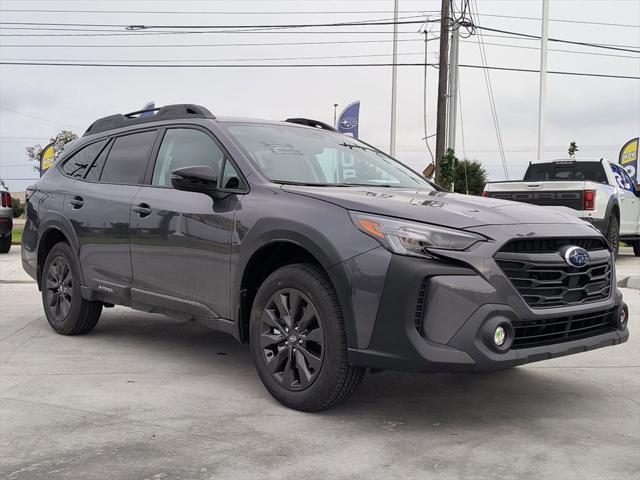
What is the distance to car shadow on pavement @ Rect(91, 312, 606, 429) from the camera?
157 inches

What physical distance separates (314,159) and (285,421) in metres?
1.86

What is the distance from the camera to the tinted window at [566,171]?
43.3 feet

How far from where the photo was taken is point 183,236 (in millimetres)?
4609

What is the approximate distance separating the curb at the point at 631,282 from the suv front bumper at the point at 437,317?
696cm

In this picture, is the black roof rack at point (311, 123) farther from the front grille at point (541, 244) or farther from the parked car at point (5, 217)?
the parked car at point (5, 217)

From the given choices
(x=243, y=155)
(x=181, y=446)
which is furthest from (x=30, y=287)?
(x=181, y=446)

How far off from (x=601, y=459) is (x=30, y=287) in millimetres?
8519

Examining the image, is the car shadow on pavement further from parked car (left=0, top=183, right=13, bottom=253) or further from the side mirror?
parked car (left=0, top=183, right=13, bottom=253)

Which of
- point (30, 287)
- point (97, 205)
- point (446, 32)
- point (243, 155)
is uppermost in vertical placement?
point (446, 32)

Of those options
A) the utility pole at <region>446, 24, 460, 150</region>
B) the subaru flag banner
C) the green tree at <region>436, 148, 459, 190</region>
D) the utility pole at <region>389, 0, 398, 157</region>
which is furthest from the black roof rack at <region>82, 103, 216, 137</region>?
the subaru flag banner

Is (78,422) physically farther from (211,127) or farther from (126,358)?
(211,127)

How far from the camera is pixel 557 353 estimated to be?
365cm

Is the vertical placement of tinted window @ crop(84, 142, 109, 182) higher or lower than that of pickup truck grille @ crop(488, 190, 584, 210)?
higher

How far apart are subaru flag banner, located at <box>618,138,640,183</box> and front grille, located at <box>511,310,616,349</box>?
2940 centimetres
